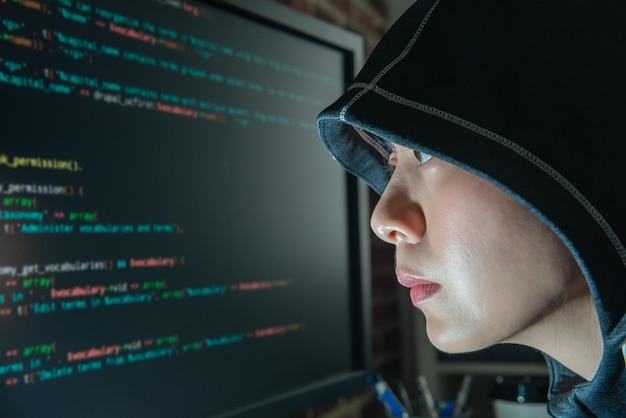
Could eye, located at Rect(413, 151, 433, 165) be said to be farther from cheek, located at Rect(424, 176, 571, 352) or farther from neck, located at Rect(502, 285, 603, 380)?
neck, located at Rect(502, 285, 603, 380)

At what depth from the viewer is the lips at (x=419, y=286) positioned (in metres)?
0.65

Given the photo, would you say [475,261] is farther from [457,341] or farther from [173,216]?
[173,216]

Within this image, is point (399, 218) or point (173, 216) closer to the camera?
point (399, 218)

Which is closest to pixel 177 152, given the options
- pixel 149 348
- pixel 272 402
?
pixel 149 348

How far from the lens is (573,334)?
67 centimetres

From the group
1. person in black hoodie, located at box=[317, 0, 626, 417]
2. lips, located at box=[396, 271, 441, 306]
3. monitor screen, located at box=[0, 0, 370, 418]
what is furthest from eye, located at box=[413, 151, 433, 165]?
monitor screen, located at box=[0, 0, 370, 418]

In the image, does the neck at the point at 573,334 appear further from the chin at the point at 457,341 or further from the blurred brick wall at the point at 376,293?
the blurred brick wall at the point at 376,293

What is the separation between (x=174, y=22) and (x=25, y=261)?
1.13 ft

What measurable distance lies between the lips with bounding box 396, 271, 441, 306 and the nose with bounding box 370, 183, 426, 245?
0.11 feet

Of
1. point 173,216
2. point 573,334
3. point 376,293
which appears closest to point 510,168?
point 573,334

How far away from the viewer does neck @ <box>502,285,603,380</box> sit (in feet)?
2.12

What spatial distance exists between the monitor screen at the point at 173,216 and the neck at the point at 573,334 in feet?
1.27

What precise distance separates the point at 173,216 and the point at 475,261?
39 centimetres

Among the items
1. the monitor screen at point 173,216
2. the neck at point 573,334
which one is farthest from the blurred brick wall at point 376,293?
the neck at point 573,334
